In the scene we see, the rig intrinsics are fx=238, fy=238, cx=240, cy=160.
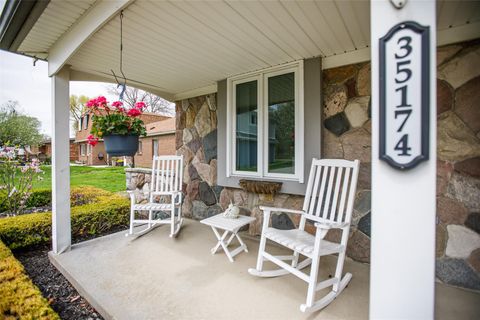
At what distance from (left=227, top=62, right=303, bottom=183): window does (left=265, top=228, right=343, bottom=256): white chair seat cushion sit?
2.65 ft

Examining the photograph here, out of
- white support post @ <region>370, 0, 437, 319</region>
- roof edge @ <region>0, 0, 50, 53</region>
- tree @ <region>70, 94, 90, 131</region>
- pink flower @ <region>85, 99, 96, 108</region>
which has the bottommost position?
white support post @ <region>370, 0, 437, 319</region>

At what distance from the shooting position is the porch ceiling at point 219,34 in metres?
1.79

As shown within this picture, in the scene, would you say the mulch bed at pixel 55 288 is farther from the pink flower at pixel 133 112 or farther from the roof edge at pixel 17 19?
the roof edge at pixel 17 19

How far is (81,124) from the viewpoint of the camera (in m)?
19.2

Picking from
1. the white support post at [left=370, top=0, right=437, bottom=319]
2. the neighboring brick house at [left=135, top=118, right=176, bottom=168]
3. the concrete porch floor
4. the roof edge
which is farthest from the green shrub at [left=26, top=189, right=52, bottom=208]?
the white support post at [left=370, top=0, right=437, bottom=319]

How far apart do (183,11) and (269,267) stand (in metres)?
2.39

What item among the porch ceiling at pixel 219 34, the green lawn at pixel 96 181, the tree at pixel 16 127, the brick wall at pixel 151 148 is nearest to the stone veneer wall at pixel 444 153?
the porch ceiling at pixel 219 34

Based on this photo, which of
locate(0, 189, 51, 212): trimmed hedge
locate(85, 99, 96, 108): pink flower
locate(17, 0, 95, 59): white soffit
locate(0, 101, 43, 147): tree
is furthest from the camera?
locate(0, 101, 43, 147): tree

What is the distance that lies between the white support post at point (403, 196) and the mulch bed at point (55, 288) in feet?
6.68

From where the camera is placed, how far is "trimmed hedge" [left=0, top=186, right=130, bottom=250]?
2882 millimetres

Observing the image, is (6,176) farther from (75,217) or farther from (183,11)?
(183,11)

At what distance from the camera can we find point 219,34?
2.18 meters

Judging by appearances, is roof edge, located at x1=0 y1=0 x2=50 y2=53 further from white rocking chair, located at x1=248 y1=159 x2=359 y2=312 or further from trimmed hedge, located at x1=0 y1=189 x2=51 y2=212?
trimmed hedge, located at x1=0 y1=189 x2=51 y2=212

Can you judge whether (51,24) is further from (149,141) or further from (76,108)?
(76,108)
